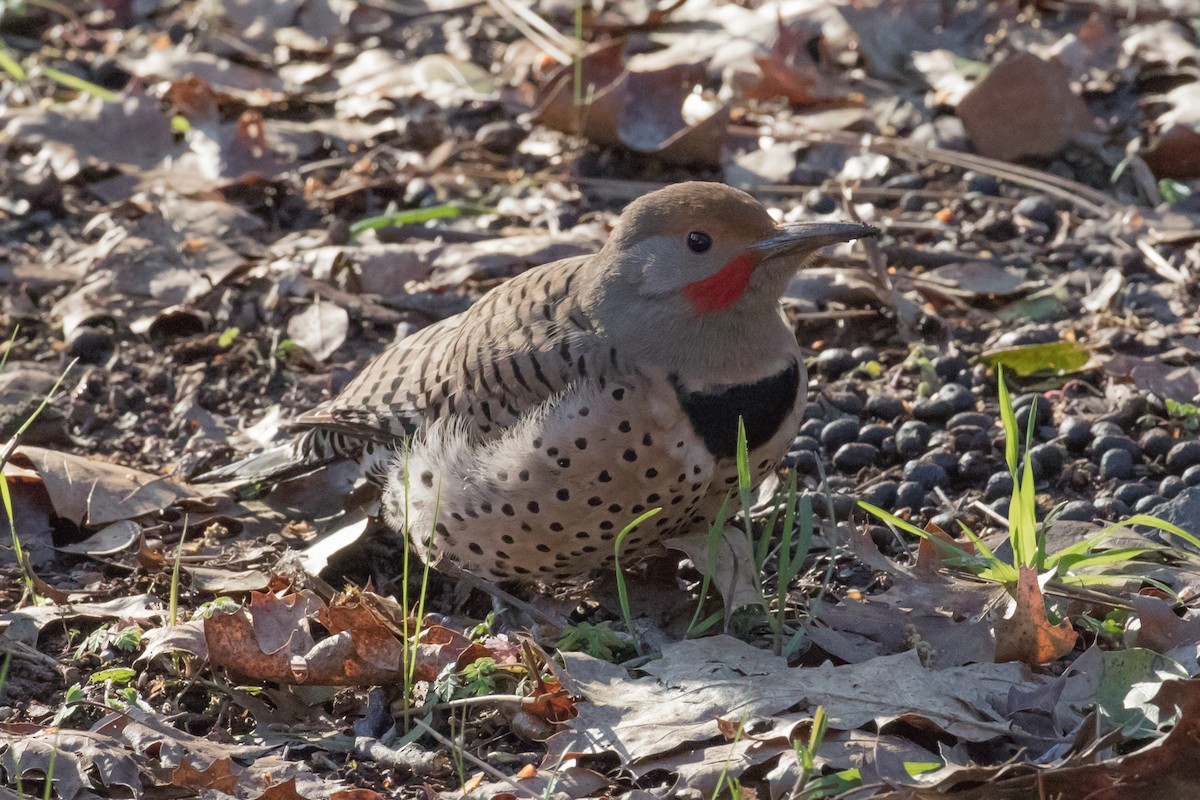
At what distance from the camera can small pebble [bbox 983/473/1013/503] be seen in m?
4.70

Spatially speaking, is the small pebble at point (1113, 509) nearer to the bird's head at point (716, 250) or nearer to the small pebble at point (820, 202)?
the bird's head at point (716, 250)

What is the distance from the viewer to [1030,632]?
3.58 m

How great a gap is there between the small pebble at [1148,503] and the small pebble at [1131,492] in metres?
0.08

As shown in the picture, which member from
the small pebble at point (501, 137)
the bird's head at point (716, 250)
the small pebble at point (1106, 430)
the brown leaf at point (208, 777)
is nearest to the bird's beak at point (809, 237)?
the bird's head at point (716, 250)

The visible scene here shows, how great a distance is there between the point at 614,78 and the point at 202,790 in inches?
187

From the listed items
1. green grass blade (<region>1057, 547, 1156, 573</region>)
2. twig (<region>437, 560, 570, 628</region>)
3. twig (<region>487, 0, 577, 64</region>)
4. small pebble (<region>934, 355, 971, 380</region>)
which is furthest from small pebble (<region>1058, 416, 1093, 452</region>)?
twig (<region>487, 0, 577, 64</region>)

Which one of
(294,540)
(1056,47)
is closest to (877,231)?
(294,540)

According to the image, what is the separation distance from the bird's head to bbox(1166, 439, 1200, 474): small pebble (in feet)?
4.66

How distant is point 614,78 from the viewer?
731 cm

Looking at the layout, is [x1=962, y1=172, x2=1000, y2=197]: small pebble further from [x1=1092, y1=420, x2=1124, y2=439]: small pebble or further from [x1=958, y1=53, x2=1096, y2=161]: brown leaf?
[x1=1092, y1=420, x2=1124, y2=439]: small pebble

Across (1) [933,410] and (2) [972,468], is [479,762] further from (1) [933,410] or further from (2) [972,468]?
(1) [933,410]

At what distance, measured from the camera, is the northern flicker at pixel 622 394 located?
4039mm

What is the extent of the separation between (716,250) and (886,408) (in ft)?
4.35

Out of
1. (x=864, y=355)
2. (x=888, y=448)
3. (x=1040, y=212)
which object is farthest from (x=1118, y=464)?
(x=1040, y=212)
